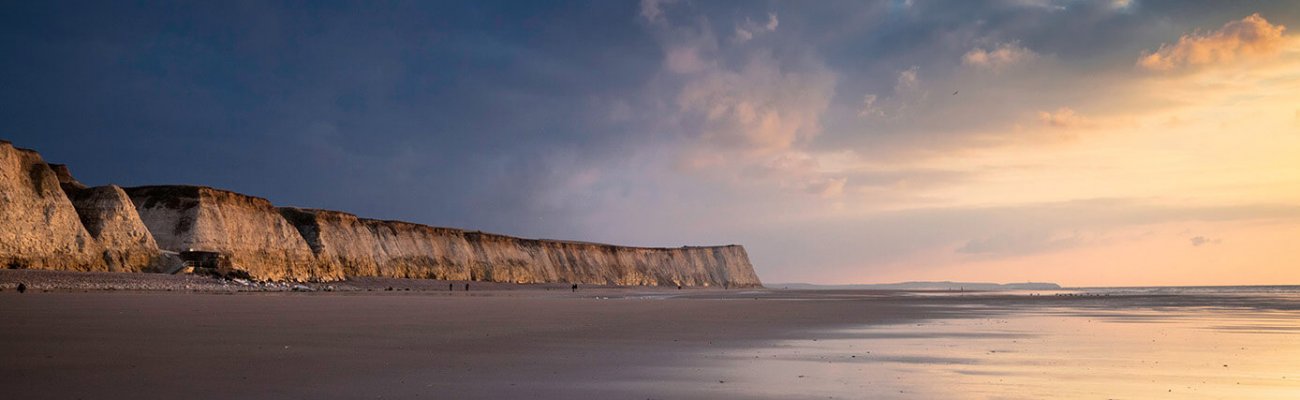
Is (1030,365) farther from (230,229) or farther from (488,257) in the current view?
(488,257)

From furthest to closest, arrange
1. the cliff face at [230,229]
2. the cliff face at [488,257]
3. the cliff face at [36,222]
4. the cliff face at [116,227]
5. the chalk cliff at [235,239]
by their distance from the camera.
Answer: the cliff face at [488,257] < the cliff face at [230,229] < the cliff face at [116,227] < the chalk cliff at [235,239] < the cliff face at [36,222]

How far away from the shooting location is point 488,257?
84062 millimetres

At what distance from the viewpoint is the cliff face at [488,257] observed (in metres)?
64.2

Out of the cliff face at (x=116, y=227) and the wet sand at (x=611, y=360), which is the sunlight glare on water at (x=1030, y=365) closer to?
the wet sand at (x=611, y=360)

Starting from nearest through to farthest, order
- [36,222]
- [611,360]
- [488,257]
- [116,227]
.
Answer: [611,360] < [36,222] < [116,227] < [488,257]

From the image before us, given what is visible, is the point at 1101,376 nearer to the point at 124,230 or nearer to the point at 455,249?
the point at 124,230

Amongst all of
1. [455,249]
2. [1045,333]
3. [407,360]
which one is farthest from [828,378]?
[455,249]

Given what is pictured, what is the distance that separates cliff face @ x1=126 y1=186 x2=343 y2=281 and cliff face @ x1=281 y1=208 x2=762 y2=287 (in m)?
4.41

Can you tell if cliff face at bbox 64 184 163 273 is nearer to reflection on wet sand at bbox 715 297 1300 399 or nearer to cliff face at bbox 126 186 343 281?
cliff face at bbox 126 186 343 281

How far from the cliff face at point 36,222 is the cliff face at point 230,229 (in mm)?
9238

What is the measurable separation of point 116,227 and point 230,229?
10.4 m

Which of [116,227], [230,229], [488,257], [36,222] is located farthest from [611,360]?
[488,257]

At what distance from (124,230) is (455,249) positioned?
127 feet

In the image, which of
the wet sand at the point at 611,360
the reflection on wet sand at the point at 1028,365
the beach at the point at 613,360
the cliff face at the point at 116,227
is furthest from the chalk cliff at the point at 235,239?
the reflection on wet sand at the point at 1028,365
